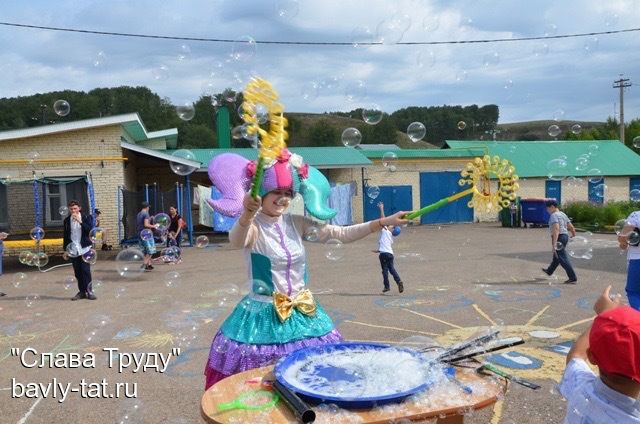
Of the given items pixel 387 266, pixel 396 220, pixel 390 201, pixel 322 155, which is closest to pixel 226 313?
pixel 387 266

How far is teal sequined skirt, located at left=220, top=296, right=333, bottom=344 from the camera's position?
10.9 ft

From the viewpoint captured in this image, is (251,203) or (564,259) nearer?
(251,203)

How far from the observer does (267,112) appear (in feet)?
9.83

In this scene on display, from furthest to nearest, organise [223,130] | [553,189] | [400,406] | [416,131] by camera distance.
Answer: [553,189], [223,130], [416,131], [400,406]

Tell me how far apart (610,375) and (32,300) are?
10.2m

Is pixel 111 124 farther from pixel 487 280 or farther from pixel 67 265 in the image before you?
pixel 487 280

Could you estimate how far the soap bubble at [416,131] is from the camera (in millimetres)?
6688

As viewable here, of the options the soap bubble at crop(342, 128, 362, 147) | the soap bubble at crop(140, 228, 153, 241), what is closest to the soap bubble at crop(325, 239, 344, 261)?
the soap bubble at crop(342, 128, 362, 147)

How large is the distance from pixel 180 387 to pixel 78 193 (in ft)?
42.9

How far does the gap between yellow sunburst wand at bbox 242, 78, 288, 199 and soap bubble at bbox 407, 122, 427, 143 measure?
3.90 m

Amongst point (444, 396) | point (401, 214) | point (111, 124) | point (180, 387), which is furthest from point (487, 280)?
point (111, 124)

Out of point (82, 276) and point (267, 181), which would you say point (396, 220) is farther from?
point (82, 276)

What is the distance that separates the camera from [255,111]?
297 centimetres

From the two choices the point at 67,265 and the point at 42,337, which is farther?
the point at 67,265
